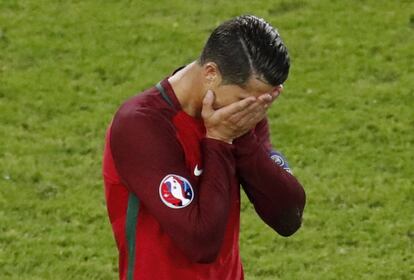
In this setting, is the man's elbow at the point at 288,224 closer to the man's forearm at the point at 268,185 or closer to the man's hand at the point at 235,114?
the man's forearm at the point at 268,185

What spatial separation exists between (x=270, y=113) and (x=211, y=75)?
17.8ft

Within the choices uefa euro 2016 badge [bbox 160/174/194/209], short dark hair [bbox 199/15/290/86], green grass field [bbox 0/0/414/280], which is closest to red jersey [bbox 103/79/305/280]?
uefa euro 2016 badge [bbox 160/174/194/209]

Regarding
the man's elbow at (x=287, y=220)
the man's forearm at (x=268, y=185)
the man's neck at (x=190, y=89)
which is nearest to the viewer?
the man's neck at (x=190, y=89)

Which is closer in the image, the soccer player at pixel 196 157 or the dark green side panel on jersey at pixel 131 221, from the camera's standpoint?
the soccer player at pixel 196 157

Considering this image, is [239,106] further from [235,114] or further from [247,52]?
[247,52]

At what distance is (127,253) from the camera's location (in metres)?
4.14

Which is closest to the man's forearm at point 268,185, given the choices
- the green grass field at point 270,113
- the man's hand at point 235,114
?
the man's hand at point 235,114

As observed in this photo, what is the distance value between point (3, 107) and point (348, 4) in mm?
3914

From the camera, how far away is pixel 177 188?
3.88 meters

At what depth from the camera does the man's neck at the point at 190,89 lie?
397cm

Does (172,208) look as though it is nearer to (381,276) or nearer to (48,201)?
(381,276)

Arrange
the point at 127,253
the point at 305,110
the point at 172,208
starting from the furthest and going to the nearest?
the point at 305,110
the point at 127,253
the point at 172,208

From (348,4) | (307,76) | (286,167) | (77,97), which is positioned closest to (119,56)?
(77,97)

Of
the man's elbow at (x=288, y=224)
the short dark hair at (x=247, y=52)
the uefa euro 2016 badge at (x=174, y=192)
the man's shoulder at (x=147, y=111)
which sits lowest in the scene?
the man's elbow at (x=288, y=224)
